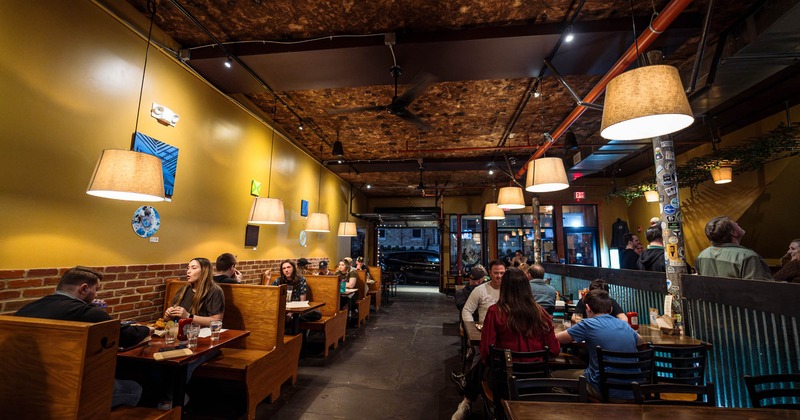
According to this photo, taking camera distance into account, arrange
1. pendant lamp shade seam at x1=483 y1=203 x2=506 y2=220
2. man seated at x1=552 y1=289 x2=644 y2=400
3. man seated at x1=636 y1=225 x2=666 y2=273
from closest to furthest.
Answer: man seated at x1=552 y1=289 x2=644 y2=400
man seated at x1=636 y1=225 x2=666 y2=273
pendant lamp shade seam at x1=483 y1=203 x2=506 y2=220

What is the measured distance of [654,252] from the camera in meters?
4.09

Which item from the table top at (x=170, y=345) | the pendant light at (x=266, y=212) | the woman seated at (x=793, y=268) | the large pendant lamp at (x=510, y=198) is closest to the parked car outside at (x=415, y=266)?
the large pendant lamp at (x=510, y=198)

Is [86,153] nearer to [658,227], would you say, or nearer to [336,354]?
[336,354]

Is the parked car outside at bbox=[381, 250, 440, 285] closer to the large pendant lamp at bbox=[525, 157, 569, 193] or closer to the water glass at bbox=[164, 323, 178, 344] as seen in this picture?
the large pendant lamp at bbox=[525, 157, 569, 193]

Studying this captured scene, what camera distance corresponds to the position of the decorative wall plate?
324 centimetres

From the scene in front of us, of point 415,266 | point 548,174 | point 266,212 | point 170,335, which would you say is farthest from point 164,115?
point 415,266

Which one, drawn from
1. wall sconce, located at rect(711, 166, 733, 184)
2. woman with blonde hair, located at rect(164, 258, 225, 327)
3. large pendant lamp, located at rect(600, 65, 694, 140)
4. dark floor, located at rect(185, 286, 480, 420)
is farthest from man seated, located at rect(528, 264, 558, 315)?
wall sconce, located at rect(711, 166, 733, 184)

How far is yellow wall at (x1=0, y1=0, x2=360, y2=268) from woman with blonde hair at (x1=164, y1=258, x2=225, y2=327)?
0.63m

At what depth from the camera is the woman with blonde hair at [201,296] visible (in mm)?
3031

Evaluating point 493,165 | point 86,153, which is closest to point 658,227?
point 493,165

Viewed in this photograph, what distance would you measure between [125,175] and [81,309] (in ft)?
2.91

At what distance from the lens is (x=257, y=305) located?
328cm

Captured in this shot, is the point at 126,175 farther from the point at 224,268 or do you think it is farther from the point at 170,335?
the point at 224,268

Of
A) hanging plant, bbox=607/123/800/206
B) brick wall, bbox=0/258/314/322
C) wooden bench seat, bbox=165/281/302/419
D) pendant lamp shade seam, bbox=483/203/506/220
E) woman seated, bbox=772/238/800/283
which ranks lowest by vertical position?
wooden bench seat, bbox=165/281/302/419
